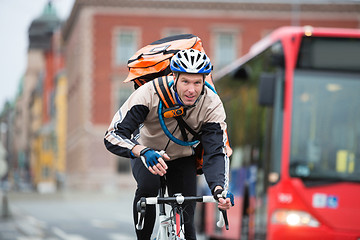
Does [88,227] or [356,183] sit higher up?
[356,183]

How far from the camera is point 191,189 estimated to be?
17.4 ft

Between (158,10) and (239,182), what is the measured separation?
144 feet

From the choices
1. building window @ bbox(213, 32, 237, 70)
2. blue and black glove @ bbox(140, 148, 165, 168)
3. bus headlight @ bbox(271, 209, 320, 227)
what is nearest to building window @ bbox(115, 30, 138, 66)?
building window @ bbox(213, 32, 237, 70)

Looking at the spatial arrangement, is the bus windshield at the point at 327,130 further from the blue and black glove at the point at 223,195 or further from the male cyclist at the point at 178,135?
the blue and black glove at the point at 223,195

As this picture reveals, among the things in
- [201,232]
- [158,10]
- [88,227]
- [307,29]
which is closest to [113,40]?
[158,10]

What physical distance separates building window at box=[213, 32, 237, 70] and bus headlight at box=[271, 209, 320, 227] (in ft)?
151

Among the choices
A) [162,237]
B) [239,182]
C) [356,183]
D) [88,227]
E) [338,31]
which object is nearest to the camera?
[162,237]

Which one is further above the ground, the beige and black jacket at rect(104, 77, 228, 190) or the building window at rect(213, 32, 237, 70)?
the building window at rect(213, 32, 237, 70)

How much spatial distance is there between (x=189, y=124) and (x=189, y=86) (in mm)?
331

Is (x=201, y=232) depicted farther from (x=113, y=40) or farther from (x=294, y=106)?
(x=113, y=40)

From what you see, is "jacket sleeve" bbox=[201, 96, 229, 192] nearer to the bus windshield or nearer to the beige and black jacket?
the beige and black jacket

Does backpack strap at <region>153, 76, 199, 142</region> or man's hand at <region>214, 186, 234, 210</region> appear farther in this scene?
backpack strap at <region>153, 76, 199, 142</region>

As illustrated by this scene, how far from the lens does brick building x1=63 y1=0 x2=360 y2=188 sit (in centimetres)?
5353

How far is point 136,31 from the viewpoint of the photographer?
54656mm
